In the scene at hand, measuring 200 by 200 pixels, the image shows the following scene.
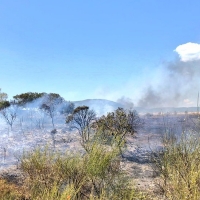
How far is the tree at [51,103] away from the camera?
2372 inches

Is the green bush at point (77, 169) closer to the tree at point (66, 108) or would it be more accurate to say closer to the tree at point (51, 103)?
the tree at point (51, 103)

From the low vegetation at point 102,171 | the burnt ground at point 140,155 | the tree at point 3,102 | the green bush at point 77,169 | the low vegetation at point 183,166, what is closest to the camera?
the low vegetation at point 183,166

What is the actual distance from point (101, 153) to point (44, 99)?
50.2 meters

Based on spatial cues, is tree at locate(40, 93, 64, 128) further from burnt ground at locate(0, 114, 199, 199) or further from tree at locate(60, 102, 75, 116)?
burnt ground at locate(0, 114, 199, 199)

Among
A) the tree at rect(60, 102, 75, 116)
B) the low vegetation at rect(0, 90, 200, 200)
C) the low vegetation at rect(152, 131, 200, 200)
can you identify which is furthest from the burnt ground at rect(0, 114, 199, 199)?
the tree at rect(60, 102, 75, 116)

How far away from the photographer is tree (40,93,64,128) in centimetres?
6025

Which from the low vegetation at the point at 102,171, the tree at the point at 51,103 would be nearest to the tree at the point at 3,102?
the tree at the point at 51,103

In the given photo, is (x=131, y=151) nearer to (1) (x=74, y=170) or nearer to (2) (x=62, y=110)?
(1) (x=74, y=170)

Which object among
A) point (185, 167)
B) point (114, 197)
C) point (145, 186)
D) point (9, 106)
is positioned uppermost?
point (9, 106)

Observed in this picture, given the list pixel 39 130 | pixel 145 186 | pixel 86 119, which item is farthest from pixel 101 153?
pixel 39 130

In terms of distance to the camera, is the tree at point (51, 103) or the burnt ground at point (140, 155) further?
the tree at point (51, 103)

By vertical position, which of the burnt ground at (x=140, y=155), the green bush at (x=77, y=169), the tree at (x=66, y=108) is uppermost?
the tree at (x=66, y=108)

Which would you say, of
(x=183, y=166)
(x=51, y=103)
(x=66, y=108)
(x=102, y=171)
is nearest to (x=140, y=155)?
(x=102, y=171)

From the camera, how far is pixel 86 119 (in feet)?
155
